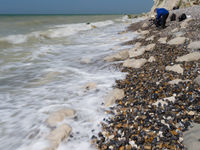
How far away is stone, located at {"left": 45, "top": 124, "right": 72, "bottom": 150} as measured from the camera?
293 cm

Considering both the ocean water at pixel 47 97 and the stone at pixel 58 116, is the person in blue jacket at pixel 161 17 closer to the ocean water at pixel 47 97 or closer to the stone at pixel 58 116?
the ocean water at pixel 47 97

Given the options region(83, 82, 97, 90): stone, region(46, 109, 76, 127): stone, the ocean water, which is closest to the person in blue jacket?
the ocean water

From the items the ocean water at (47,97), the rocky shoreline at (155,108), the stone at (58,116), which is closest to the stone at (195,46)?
the rocky shoreline at (155,108)

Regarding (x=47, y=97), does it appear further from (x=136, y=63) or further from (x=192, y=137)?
(x=192, y=137)

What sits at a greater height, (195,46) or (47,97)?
(195,46)

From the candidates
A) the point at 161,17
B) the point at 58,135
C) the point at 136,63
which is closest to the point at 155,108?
the point at 58,135

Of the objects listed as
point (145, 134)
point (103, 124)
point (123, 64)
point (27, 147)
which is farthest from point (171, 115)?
point (123, 64)

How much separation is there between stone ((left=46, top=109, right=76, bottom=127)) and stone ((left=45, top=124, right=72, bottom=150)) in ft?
1.14

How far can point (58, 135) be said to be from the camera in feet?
10.00

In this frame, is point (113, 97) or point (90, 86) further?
point (90, 86)

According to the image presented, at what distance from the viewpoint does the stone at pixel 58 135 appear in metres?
2.93

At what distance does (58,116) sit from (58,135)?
1.99 ft

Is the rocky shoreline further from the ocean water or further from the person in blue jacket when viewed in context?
the person in blue jacket

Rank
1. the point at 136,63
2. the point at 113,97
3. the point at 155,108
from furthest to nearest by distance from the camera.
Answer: the point at 136,63
the point at 113,97
the point at 155,108
